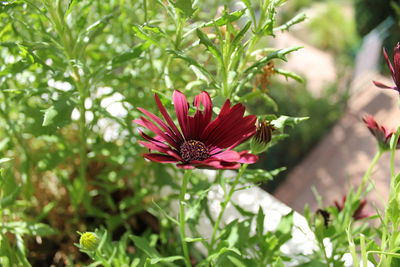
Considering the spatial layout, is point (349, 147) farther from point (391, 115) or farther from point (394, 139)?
point (394, 139)

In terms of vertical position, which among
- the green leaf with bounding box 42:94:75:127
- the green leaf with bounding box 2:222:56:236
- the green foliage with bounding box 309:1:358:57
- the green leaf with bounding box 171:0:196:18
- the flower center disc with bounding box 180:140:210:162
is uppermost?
the green leaf with bounding box 171:0:196:18

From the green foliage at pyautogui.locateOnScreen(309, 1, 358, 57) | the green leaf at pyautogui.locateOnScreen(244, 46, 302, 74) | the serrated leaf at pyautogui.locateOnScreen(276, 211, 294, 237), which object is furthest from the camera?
the green foliage at pyautogui.locateOnScreen(309, 1, 358, 57)

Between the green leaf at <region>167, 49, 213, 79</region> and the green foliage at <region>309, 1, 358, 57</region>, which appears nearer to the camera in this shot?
the green leaf at <region>167, 49, 213, 79</region>

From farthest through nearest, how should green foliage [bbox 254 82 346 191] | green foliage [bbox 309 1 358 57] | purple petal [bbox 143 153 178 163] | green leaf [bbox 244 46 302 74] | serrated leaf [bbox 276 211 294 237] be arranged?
green foliage [bbox 309 1 358 57], green foliage [bbox 254 82 346 191], serrated leaf [bbox 276 211 294 237], green leaf [bbox 244 46 302 74], purple petal [bbox 143 153 178 163]

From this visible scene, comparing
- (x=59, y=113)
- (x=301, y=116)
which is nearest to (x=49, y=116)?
(x=59, y=113)

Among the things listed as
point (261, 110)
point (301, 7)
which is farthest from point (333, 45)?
point (261, 110)

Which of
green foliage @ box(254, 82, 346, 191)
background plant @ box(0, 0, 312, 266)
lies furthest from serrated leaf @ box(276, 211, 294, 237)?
green foliage @ box(254, 82, 346, 191)

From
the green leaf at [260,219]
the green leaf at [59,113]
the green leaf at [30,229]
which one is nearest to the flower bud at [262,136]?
the green leaf at [260,219]

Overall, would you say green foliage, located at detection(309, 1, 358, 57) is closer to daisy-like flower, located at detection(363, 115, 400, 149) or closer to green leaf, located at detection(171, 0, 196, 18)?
daisy-like flower, located at detection(363, 115, 400, 149)
